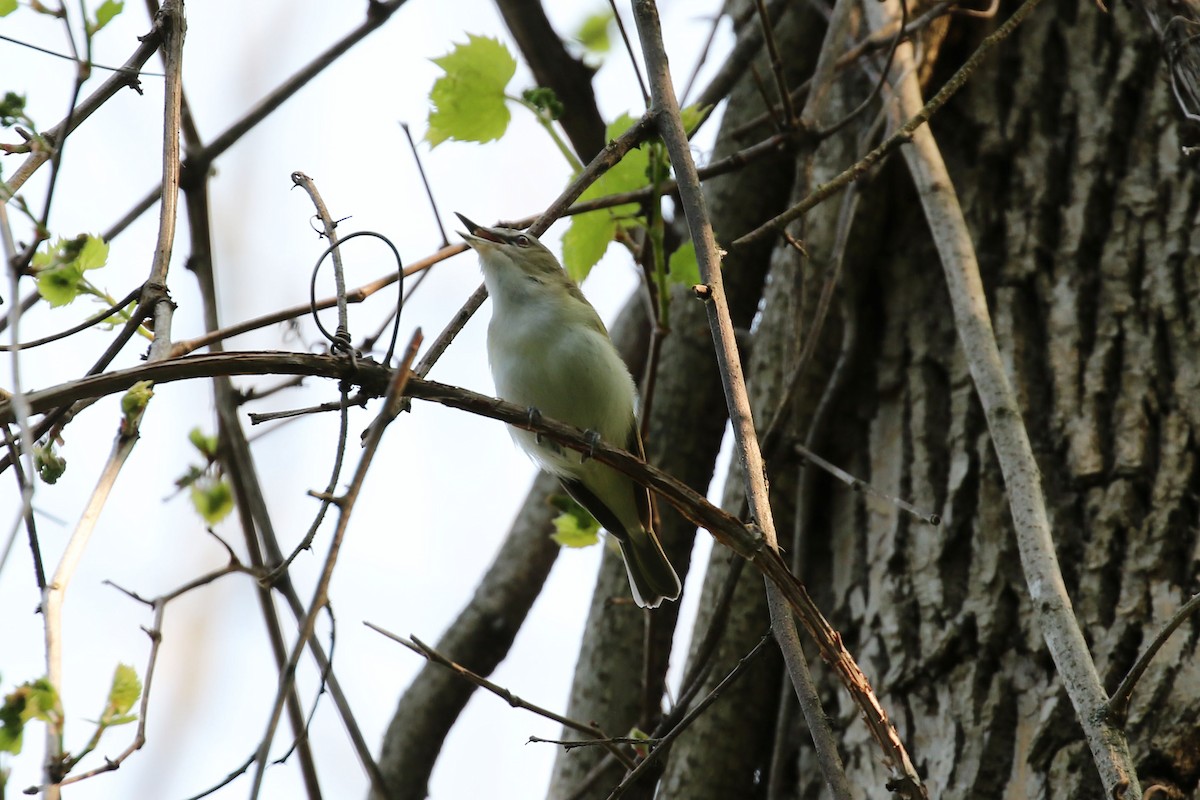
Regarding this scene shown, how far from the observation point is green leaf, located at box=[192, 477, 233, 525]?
10.00ft

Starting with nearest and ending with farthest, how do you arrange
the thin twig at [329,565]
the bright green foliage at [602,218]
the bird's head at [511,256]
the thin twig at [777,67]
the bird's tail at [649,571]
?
the thin twig at [329,565] → the bright green foliage at [602,218] → the thin twig at [777,67] → the bird's tail at [649,571] → the bird's head at [511,256]

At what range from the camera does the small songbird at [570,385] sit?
12.5ft

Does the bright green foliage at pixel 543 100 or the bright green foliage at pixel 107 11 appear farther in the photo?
the bright green foliage at pixel 543 100

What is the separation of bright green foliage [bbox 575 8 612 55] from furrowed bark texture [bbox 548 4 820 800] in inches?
23.3

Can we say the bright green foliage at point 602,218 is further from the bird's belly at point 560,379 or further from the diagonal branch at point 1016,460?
the diagonal branch at point 1016,460

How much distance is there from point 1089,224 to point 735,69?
166 centimetres

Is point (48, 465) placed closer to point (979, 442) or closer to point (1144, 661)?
point (1144, 661)

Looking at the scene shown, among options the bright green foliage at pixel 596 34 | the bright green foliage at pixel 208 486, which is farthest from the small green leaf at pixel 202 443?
the bright green foliage at pixel 596 34

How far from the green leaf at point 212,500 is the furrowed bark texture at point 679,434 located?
1317 mm

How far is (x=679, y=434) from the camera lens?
13.1 ft

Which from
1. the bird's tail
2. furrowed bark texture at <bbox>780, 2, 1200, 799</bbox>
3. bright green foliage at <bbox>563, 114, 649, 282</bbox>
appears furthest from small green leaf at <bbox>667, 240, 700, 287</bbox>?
the bird's tail

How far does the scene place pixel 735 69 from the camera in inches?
177

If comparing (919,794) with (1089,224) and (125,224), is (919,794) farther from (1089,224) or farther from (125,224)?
(125,224)

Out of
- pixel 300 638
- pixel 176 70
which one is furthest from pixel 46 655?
pixel 176 70
